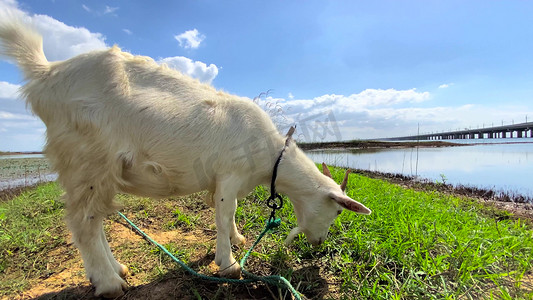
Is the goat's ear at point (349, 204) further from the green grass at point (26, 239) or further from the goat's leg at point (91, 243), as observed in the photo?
the green grass at point (26, 239)

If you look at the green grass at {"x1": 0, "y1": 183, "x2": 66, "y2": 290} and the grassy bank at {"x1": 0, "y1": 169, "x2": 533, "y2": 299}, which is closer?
the grassy bank at {"x1": 0, "y1": 169, "x2": 533, "y2": 299}

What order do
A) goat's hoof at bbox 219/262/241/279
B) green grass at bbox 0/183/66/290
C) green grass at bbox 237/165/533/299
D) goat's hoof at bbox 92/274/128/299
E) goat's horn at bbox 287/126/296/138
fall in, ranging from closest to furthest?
green grass at bbox 237/165/533/299 → goat's hoof at bbox 92/274/128/299 → goat's hoof at bbox 219/262/241/279 → green grass at bbox 0/183/66/290 → goat's horn at bbox 287/126/296/138

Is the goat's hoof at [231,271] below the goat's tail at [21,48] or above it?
below

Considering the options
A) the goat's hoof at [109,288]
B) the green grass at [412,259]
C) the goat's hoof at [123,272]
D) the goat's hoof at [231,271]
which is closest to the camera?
the green grass at [412,259]

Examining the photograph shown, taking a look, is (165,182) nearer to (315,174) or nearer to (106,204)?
(106,204)

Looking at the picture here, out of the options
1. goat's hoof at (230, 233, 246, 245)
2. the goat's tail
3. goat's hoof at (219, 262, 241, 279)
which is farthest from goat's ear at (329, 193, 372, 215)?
the goat's tail

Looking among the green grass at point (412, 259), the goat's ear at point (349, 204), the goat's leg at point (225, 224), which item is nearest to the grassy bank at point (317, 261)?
the green grass at point (412, 259)

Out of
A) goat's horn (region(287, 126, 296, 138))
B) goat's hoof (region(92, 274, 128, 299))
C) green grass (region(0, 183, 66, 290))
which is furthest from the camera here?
goat's horn (region(287, 126, 296, 138))

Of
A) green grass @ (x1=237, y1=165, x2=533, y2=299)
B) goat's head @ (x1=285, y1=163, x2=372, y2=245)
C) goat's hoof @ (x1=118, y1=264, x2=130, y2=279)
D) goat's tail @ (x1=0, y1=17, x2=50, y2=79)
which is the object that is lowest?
goat's hoof @ (x1=118, y1=264, x2=130, y2=279)

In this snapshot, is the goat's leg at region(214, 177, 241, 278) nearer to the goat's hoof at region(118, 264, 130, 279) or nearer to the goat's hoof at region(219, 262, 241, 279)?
the goat's hoof at region(219, 262, 241, 279)

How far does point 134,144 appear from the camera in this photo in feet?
7.08

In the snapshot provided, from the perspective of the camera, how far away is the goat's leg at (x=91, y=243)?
209 cm

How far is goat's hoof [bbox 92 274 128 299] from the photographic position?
205 cm

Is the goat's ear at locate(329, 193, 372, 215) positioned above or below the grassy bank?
above
